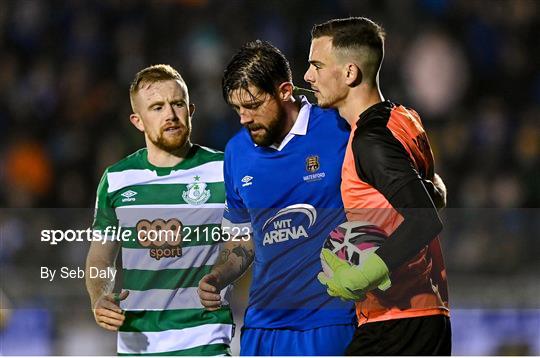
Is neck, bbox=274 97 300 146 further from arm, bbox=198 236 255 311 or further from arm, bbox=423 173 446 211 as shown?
arm, bbox=423 173 446 211

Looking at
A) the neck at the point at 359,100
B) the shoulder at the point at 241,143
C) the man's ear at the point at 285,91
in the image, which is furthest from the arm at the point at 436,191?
the shoulder at the point at 241,143

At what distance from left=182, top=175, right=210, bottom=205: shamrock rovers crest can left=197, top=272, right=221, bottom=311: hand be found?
0.37 meters

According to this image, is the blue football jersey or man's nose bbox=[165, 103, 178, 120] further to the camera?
man's nose bbox=[165, 103, 178, 120]

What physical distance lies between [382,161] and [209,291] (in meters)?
1.09

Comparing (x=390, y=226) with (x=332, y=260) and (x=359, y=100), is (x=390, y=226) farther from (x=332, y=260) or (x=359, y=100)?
(x=359, y=100)

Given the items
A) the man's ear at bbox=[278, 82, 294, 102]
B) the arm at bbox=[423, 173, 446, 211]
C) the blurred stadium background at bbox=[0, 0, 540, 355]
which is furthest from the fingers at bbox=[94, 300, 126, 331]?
the blurred stadium background at bbox=[0, 0, 540, 355]

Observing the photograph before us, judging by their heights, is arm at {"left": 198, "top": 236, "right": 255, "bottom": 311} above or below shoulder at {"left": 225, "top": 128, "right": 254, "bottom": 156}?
below

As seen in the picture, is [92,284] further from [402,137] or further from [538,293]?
[538,293]

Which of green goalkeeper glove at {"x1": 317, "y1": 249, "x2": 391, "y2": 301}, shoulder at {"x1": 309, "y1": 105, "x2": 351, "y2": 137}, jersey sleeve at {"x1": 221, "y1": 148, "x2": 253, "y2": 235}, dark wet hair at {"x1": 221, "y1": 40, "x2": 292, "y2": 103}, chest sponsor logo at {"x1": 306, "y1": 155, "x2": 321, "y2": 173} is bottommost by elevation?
green goalkeeper glove at {"x1": 317, "y1": 249, "x2": 391, "y2": 301}

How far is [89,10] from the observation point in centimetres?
959

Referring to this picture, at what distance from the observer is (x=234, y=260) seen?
430cm

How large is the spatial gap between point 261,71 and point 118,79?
4980 millimetres

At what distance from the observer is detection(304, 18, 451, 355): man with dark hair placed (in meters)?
3.45

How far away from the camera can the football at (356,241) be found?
3.54 meters
